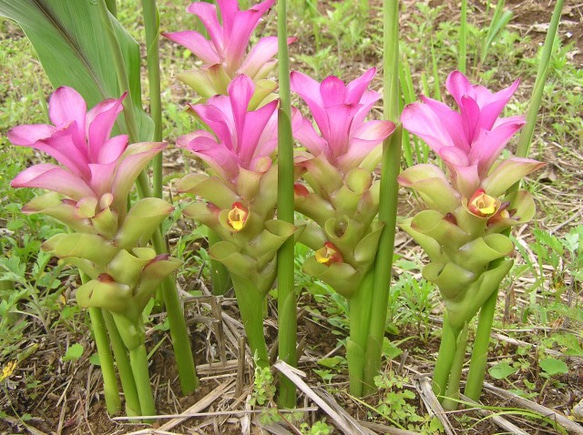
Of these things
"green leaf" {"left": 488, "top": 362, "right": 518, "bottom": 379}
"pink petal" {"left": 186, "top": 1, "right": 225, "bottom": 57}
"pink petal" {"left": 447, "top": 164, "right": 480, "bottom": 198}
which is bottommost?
"green leaf" {"left": 488, "top": 362, "right": 518, "bottom": 379}

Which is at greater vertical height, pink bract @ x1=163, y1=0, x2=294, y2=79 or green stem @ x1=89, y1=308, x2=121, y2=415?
pink bract @ x1=163, y1=0, x2=294, y2=79

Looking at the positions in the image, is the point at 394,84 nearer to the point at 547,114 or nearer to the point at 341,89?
the point at 341,89

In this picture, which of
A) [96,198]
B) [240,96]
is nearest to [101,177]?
[96,198]

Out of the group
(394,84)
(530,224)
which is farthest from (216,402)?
(530,224)

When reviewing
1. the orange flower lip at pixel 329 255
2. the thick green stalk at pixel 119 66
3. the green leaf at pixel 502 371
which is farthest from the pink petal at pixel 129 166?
the green leaf at pixel 502 371

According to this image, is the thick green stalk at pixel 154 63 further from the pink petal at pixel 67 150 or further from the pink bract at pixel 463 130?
the pink bract at pixel 463 130

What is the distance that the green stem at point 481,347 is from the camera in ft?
3.71

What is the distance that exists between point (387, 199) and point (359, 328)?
0.28 metres

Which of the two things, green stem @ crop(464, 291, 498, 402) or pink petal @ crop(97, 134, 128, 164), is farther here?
green stem @ crop(464, 291, 498, 402)

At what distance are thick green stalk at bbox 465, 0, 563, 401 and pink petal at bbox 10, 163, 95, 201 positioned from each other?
0.74m

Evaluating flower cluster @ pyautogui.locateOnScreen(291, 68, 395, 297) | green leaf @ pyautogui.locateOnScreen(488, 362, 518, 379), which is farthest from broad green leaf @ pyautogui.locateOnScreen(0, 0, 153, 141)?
green leaf @ pyautogui.locateOnScreen(488, 362, 518, 379)

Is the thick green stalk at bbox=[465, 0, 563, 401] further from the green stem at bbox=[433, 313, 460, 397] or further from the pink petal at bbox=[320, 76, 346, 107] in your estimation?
the pink petal at bbox=[320, 76, 346, 107]

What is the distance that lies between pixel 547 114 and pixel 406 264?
1287mm

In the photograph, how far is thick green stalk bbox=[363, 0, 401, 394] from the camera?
3.26 ft
